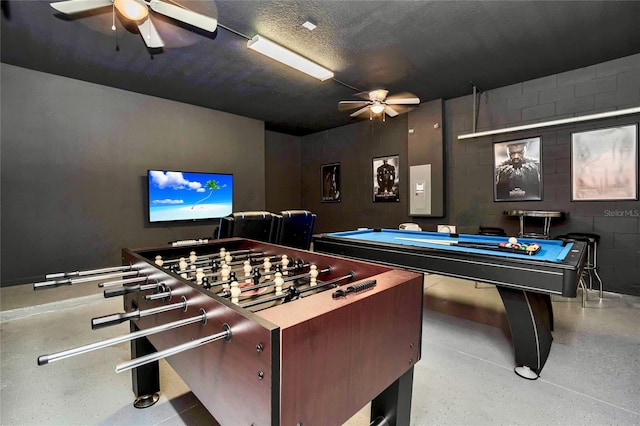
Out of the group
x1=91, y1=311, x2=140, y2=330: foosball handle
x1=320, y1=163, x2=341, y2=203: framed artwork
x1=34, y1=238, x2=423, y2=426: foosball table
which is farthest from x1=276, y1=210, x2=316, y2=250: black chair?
x1=91, y1=311, x2=140, y2=330: foosball handle

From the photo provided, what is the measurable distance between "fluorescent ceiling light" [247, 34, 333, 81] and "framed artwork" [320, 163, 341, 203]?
3074 millimetres

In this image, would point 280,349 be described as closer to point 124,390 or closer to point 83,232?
point 124,390

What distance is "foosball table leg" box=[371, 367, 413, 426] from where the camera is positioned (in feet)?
3.86

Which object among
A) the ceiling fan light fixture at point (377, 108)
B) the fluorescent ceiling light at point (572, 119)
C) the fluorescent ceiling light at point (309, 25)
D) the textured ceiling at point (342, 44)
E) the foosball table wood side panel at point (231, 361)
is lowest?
the foosball table wood side panel at point (231, 361)

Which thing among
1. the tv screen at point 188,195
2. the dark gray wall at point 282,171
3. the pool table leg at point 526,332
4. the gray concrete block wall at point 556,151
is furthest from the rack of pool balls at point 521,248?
the dark gray wall at point 282,171

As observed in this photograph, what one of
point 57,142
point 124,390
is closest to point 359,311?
point 124,390

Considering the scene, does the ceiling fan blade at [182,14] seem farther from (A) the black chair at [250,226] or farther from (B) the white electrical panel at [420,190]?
(B) the white electrical panel at [420,190]

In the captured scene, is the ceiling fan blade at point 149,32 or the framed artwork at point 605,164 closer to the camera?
the ceiling fan blade at point 149,32

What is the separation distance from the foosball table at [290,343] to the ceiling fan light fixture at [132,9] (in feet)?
6.79

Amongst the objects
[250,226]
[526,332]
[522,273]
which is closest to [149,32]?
[250,226]

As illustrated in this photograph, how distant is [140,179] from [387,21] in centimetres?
420

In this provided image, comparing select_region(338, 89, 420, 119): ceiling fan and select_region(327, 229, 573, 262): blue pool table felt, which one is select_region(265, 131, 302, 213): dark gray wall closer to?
select_region(338, 89, 420, 119): ceiling fan

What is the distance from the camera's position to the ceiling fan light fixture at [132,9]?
2.20 m

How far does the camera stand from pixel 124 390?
1.84 meters
